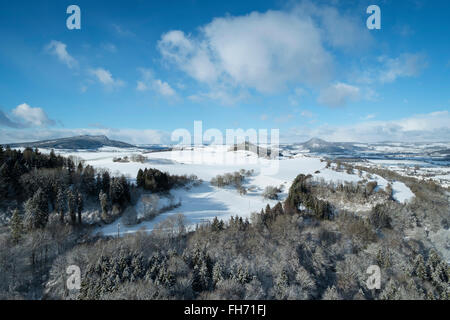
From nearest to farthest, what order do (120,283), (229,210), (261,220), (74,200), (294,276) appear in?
(120,283), (294,276), (74,200), (261,220), (229,210)

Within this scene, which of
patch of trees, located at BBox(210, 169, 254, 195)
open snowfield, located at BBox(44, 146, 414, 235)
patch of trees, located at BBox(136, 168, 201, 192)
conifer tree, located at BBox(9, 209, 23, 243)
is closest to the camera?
conifer tree, located at BBox(9, 209, 23, 243)

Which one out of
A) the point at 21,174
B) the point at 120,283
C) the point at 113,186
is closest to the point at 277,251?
the point at 120,283

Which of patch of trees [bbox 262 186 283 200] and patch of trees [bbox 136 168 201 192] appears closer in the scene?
patch of trees [bbox 136 168 201 192]

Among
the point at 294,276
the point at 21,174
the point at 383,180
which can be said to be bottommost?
the point at 294,276

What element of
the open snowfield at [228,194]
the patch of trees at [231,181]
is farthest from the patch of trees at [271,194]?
the patch of trees at [231,181]

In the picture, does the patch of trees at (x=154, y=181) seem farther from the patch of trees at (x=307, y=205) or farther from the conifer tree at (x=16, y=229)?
the patch of trees at (x=307, y=205)

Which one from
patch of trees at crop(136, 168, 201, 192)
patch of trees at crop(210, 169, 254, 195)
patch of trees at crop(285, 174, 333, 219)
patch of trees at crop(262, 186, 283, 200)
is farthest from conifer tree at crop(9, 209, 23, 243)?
patch of trees at crop(262, 186, 283, 200)

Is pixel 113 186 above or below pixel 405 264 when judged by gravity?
above

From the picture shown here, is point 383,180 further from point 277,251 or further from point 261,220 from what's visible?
point 277,251

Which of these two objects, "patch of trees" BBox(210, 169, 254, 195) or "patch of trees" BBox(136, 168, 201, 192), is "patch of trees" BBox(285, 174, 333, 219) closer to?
"patch of trees" BBox(210, 169, 254, 195)

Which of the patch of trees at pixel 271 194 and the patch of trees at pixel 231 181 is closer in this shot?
the patch of trees at pixel 271 194

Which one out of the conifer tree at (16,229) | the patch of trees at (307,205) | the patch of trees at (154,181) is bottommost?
the patch of trees at (307,205)
